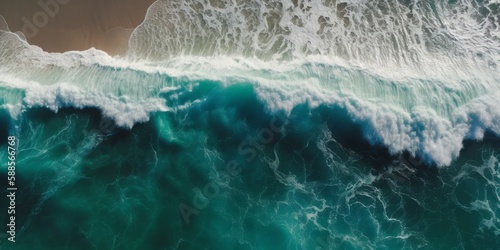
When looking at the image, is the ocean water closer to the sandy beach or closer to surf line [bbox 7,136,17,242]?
surf line [bbox 7,136,17,242]

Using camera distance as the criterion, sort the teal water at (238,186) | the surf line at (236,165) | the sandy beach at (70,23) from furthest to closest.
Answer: the sandy beach at (70,23)
the surf line at (236,165)
the teal water at (238,186)

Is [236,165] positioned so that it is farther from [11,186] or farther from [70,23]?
[70,23]

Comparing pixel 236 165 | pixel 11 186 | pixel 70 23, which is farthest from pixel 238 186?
pixel 70 23

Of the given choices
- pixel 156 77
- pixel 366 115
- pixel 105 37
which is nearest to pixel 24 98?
pixel 105 37

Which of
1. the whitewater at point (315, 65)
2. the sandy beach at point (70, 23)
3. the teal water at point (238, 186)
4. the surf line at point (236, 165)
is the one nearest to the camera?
the teal water at point (238, 186)

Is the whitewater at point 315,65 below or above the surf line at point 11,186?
above

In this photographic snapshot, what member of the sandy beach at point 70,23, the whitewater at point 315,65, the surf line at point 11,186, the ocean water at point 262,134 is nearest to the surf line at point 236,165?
the ocean water at point 262,134

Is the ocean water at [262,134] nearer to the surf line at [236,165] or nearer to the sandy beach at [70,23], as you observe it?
the surf line at [236,165]

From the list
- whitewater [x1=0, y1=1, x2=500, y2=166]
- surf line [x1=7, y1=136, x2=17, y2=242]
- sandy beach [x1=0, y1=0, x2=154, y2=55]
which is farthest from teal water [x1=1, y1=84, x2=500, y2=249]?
sandy beach [x1=0, y1=0, x2=154, y2=55]
